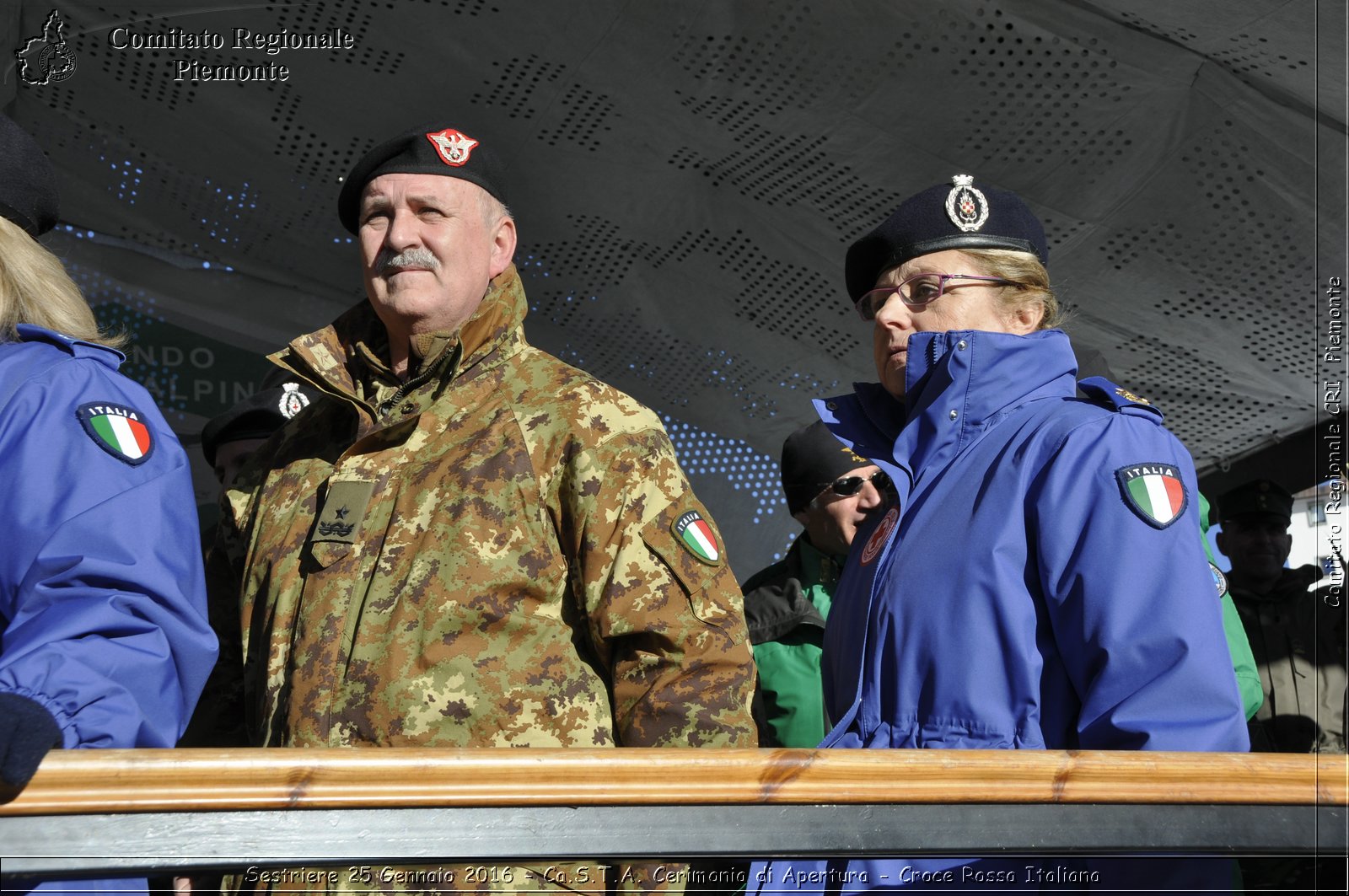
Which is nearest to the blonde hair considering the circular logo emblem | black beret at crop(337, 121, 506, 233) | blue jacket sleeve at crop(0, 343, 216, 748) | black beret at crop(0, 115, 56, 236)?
black beret at crop(0, 115, 56, 236)

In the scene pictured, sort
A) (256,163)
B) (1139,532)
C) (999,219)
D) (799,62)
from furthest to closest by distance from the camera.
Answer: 1. (256,163)
2. (799,62)
3. (999,219)
4. (1139,532)

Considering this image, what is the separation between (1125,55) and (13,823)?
10.5 feet

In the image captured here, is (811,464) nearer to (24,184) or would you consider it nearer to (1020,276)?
(1020,276)

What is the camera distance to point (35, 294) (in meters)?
2.07

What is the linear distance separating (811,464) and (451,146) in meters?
1.60

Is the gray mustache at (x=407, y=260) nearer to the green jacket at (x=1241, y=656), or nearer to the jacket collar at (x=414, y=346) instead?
the jacket collar at (x=414, y=346)

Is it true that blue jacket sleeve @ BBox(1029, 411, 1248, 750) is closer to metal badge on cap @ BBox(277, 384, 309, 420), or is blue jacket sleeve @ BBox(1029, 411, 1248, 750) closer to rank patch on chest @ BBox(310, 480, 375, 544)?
rank patch on chest @ BBox(310, 480, 375, 544)

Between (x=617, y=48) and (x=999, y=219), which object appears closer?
(x=999, y=219)

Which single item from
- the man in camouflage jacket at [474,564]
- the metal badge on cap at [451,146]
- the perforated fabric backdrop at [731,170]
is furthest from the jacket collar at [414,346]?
the perforated fabric backdrop at [731,170]

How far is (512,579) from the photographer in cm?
215

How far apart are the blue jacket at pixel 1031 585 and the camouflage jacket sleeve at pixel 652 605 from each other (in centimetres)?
23

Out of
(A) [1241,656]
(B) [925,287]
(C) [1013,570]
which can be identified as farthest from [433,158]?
(A) [1241,656]

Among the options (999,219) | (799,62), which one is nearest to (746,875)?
(999,219)

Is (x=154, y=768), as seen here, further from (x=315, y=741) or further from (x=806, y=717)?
(x=806, y=717)
